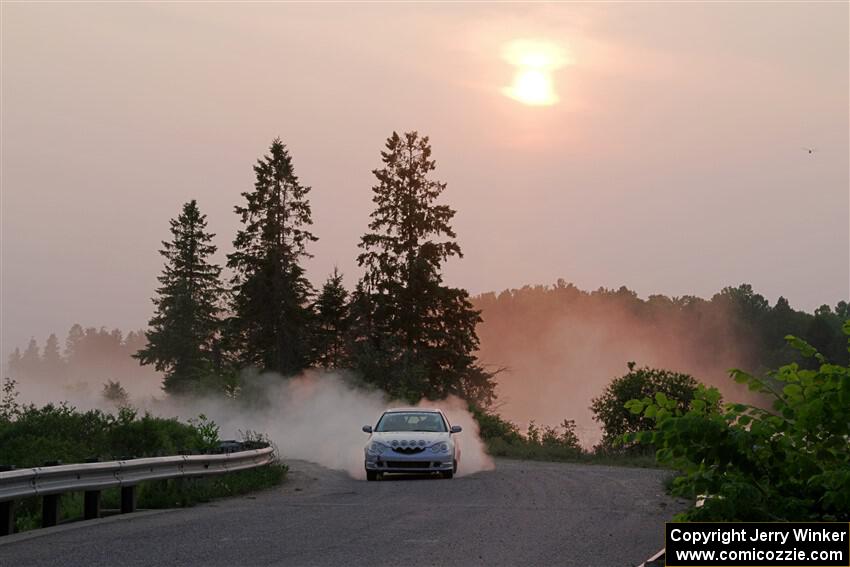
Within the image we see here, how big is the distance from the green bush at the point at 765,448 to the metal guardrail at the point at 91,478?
9.33 m

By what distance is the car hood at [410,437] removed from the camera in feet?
87.6

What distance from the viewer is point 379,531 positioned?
14.9 metres

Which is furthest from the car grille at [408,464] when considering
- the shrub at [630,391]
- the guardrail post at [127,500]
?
the shrub at [630,391]

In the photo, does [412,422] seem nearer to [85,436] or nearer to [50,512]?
[85,436]

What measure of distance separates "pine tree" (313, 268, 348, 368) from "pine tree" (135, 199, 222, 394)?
30.4 ft

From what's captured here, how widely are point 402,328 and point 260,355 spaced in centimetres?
1018

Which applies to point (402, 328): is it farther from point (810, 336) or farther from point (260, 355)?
point (810, 336)

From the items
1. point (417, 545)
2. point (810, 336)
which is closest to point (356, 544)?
point (417, 545)

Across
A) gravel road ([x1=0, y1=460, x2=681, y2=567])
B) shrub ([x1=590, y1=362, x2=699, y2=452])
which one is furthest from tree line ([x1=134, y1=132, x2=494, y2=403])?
gravel road ([x1=0, y1=460, x2=681, y2=567])

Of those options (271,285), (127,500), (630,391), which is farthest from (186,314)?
(127,500)

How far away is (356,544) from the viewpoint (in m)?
13.4

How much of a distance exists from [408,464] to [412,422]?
6.58ft

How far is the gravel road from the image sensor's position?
1230 cm

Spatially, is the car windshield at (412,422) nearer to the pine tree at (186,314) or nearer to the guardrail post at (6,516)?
the guardrail post at (6,516)
